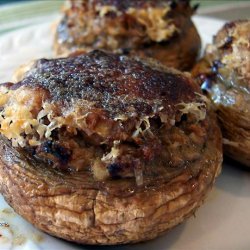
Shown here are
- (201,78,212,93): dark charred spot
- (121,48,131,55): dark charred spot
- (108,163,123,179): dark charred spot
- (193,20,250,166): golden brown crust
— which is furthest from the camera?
(121,48,131,55): dark charred spot

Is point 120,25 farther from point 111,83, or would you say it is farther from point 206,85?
point 111,83

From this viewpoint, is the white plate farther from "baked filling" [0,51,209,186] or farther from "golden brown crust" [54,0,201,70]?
"golden brown crust" [54,0,201,70]

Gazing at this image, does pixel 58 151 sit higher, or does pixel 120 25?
pixel 58 151

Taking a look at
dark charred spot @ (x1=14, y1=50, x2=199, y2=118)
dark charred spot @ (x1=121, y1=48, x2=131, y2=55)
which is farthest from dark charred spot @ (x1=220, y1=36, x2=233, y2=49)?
dark charred spot @ (x1=121, y1=48, x2=131, y2=55)

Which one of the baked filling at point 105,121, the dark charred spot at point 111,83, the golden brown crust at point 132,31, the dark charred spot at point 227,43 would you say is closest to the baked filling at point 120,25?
the golden brown crust at point 132,31

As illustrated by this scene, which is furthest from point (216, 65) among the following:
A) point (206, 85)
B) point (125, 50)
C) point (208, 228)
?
point (208, 228)

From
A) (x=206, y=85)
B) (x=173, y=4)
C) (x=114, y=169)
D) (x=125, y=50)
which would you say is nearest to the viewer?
(x=114, y=169)
